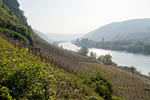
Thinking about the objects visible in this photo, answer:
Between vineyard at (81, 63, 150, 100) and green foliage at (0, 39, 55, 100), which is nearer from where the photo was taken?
green foliage at (0, 39, 55, 100)

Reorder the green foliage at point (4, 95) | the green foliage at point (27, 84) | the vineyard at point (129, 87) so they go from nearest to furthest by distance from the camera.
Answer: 1. the green foliage at point (4, 95)
2. the green foliage at point (27, 84)
3. the vineyard at point (129, 87)

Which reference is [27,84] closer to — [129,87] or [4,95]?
[4,95]

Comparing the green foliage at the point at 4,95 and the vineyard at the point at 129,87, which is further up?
the green foliage at the point at 4,95

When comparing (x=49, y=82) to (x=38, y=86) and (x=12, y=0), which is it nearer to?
(x=38, y=86)

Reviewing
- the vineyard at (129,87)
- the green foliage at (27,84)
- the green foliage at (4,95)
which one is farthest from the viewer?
the vineyard at (129,87)

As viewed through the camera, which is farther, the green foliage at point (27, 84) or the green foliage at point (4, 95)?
the green foliage at point (27, 84)

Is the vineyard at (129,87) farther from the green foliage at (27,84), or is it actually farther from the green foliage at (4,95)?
the green foliage at (4,95)

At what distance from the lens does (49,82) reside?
452 cm

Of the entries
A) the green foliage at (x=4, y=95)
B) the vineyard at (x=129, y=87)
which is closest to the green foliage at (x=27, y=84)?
the green foliage at (x=4, y=95)

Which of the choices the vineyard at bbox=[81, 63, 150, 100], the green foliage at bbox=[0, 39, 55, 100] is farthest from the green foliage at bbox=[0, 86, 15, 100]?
the vineyard at bbox=[81, 63, 150, 100]

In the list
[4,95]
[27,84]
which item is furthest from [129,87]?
[4,95]

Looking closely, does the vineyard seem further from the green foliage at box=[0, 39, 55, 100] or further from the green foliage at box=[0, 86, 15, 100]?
the green foliage at box=[0, 86, 15, 100]

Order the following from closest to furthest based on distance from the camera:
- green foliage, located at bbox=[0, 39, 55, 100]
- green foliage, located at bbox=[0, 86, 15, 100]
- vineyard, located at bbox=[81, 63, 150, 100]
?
green foliage, located at bbox=[0, 86, 15, 100] → green foliage, located at bbox=[0, 39, 55, 100] → vineyard, located at bbox=[81, 63, 150, 100]

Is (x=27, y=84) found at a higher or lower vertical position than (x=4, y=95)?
higher
